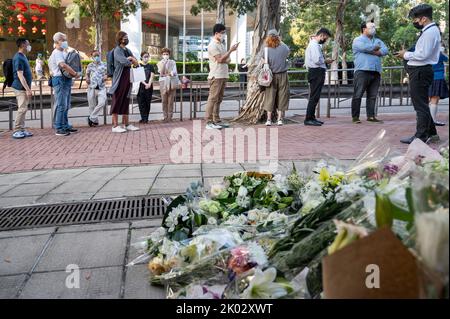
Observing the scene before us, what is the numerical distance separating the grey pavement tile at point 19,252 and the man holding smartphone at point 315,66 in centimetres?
722

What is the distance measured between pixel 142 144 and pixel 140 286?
19.0 feet

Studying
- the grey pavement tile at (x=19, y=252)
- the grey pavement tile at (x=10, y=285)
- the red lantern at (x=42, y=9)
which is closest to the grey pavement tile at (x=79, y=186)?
the grey pavement tile at (x=19, y=252)

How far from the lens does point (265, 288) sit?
1983 millimetres

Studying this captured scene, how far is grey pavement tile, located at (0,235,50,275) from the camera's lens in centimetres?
312

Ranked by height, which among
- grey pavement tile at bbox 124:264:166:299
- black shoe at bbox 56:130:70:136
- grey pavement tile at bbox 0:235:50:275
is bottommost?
grey pavement tile at bbox 0:235:50:275

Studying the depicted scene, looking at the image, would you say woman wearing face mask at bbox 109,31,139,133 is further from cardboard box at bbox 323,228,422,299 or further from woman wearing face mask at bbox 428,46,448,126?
cardboard box at bbox 323,228,422,299

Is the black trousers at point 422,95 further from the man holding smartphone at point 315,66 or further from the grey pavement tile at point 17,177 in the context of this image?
the grey pavement tile at point 17,177

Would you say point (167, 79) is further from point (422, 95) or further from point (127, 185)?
point (127, 185)

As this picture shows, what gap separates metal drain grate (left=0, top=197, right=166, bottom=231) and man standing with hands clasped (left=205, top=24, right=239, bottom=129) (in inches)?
211

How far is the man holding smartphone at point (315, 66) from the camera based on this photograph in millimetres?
9766

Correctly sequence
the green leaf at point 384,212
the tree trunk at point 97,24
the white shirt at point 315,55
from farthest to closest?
1. the tree trunk at point 97,24
2. the white shirt at point 315,55
3. the green leaf at point 384,212

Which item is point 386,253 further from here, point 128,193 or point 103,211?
point 128,193

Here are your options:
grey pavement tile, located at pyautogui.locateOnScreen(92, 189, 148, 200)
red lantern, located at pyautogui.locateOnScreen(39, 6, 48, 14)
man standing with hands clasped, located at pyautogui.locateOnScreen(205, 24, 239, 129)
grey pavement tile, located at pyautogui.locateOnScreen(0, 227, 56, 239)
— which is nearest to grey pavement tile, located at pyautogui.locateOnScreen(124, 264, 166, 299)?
grey pavement tile, located at pyautogui.locateOnScreen(0, 227, 56, 239)

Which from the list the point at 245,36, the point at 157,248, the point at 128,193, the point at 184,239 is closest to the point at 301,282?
the point at 184,239
